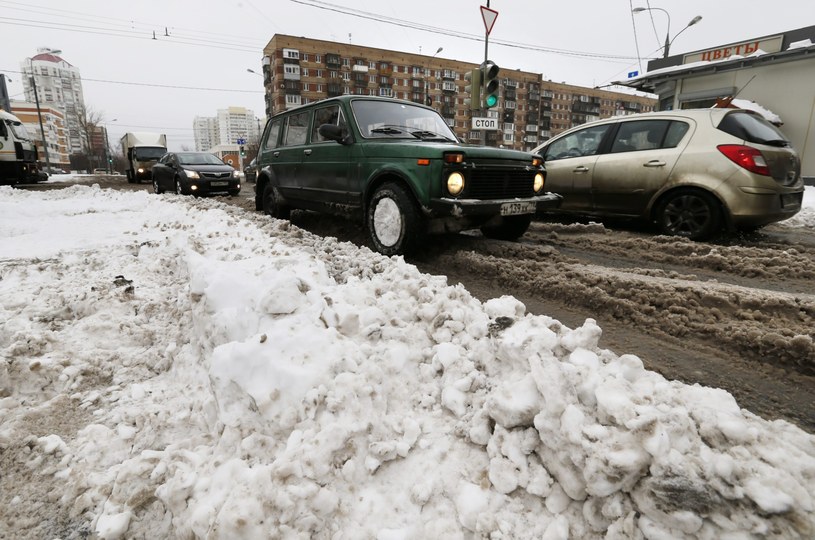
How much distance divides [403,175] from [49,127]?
114324 millimetres

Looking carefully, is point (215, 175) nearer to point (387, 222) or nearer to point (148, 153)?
point (387, 222)

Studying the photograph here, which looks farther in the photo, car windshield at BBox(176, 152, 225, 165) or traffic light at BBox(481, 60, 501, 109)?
car windshield at BBox(176, 152, 225, 165)

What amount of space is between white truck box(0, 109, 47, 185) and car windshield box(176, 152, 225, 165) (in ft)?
31.1

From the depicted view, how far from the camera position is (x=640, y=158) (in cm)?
546

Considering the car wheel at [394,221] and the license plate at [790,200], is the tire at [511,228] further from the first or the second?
the license plate at [790,200]

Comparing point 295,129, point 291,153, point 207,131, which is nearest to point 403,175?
point 291,153

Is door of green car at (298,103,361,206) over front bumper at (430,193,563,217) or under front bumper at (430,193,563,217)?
over

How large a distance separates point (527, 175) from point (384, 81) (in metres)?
68.0

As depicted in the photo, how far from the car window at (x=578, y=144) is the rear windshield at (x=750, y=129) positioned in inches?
57.9

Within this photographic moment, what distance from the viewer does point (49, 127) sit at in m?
85.7

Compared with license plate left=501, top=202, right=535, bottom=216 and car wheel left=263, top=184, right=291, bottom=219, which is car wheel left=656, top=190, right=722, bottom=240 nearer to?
license plate left=501, top=202, right=535, bottom=216

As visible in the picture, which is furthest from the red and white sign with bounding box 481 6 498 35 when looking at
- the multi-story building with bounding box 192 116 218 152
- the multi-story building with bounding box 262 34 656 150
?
the multi-story building with bounding box 192 116 218 152

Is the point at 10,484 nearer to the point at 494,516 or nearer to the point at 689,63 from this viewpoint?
the point at 494,516

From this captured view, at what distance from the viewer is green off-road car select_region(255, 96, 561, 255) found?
13.0 feet
